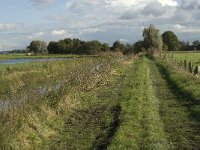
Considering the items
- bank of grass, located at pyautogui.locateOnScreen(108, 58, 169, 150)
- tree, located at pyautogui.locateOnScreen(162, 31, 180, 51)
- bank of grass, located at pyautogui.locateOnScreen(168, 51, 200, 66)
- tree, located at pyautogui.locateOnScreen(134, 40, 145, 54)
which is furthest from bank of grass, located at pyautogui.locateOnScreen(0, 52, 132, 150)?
tree, located at pyautogui.locateOnScreen(162, 31, 180, 51)

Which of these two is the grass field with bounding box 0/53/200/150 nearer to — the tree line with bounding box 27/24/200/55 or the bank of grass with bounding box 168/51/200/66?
the bank of grass with bounding box 168/51/200/66

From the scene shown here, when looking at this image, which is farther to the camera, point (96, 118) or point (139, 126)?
point (96, 118)

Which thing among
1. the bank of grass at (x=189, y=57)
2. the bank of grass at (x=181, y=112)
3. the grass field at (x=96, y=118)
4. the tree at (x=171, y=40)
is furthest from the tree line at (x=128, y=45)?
the grass field at (x=96, y=118)

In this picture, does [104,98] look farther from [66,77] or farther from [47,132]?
[47,132]

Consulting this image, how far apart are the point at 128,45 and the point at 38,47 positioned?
234 feet

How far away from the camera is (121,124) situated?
14922 mm

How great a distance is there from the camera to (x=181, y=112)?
17.4 m

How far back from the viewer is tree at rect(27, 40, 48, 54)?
185 metres

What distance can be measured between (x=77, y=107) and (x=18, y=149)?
26.6 ft

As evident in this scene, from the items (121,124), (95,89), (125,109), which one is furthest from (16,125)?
(95,89)

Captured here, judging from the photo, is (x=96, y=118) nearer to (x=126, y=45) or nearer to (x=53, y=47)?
(x=126, y=45)

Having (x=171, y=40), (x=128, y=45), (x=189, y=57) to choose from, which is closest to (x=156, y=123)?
(x=189, y=57)

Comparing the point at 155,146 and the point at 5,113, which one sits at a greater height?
the point at 5,113

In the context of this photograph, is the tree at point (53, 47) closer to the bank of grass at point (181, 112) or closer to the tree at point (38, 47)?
the tree at point (38, 47)
